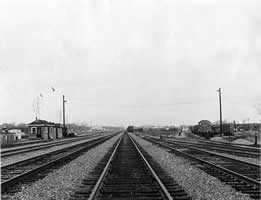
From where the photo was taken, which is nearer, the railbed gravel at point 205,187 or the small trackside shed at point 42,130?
the railbed gravel at point 205,187

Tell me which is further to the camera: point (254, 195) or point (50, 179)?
point (50, 179)

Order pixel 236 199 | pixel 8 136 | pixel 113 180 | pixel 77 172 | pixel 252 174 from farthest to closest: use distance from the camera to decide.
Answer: pixel 8 136 < pixel 77 172 < pixel 252 174 < pixel 113 180 < pixel 236 199

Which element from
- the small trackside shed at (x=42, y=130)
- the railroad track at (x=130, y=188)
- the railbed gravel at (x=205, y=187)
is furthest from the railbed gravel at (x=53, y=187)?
the small trackside shed at (x=42, y=130)

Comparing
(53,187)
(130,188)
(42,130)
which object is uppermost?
(130,188)

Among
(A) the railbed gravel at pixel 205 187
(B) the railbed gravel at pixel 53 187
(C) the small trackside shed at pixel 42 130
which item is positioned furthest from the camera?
(C) the small trackside shed at pixel 42 130

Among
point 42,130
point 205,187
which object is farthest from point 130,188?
point 42,130

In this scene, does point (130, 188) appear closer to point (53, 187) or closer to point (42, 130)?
point (53, 187)

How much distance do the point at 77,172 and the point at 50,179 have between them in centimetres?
212

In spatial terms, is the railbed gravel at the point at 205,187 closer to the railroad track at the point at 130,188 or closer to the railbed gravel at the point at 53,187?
the railroad track at the point at 130,188

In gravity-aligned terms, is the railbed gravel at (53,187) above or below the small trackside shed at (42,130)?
above

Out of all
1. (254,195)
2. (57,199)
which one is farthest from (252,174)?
(57,199)

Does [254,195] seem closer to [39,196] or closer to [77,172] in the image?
[39,196]

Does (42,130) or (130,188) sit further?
(42,130)

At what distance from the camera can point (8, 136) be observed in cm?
5138
